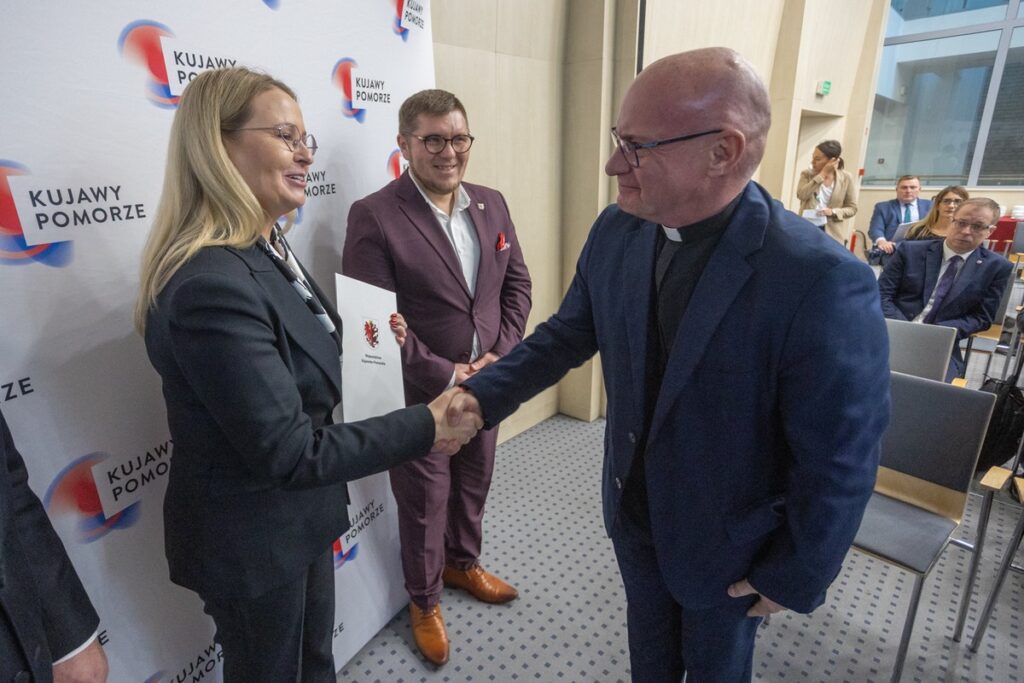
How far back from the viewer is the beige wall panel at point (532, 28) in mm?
2947

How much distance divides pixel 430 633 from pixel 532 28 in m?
3.08

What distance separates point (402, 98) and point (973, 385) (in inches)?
210

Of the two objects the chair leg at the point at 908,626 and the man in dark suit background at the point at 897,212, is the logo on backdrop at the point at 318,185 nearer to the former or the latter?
Answer: the chair leg at the point at 908,626

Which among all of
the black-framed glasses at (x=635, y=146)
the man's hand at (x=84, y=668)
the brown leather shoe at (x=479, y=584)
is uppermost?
the black-framed glasses at (x=635, y=146)

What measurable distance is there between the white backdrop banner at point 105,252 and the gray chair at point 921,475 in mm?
2219

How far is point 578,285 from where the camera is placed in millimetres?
1559

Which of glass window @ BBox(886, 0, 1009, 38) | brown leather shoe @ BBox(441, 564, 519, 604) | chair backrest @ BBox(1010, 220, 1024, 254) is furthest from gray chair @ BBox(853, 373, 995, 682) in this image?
glass window @ BBox(886, 0, 1009, 38)

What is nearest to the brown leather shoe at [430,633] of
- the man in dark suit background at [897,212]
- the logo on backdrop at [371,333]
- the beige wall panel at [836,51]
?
the logo on backdrop at [371,333]

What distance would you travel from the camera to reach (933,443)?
2.07m

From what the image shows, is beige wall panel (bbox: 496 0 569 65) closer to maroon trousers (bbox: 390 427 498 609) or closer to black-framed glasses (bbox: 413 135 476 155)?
black-framed glasses (bbox: 413 135 476 155)

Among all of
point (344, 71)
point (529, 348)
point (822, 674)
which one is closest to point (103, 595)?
point (529, 348)

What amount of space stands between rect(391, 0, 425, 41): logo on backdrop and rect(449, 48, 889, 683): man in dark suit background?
3.99 feet

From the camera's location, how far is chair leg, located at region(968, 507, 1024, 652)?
81.3 inches

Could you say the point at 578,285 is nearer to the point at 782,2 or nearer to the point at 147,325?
the point at 147,325
